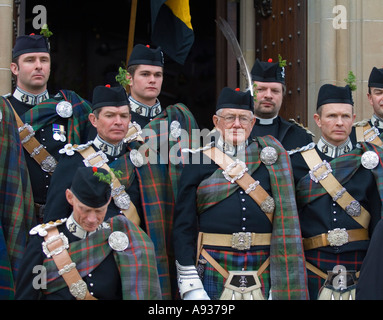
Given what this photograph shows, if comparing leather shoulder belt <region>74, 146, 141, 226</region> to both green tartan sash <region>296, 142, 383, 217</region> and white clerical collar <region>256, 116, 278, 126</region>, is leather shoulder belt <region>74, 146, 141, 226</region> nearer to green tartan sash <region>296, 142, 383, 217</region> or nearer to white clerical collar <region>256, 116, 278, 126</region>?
green tartan sash <region>296, 142, 383, 217</region>

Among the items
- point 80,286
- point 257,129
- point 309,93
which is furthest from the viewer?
point 309,93

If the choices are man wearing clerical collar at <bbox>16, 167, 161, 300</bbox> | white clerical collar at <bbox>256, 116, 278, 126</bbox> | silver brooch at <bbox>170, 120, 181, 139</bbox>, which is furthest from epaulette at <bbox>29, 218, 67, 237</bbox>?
white clerical collar at <bbox>256, 116, 278, 126</bbox>

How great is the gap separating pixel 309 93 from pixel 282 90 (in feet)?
4.68

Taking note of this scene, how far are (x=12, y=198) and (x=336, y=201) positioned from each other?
2068 millimetres

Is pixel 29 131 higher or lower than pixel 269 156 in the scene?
higher

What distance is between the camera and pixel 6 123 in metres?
6.66

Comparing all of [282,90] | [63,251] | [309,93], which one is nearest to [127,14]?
[309,93]

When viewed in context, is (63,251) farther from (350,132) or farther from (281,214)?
(350,132)

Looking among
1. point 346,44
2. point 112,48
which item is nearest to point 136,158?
point 346,44

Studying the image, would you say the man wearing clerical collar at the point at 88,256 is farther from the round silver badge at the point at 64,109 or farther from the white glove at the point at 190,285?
the round silver badge at the point at 64,109

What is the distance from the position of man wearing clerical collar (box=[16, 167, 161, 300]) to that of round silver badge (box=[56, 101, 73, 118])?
1.42 m

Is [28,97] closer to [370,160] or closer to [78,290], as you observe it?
[78,290]

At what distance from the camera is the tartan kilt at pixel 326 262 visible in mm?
6160

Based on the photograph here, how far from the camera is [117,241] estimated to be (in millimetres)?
5543
